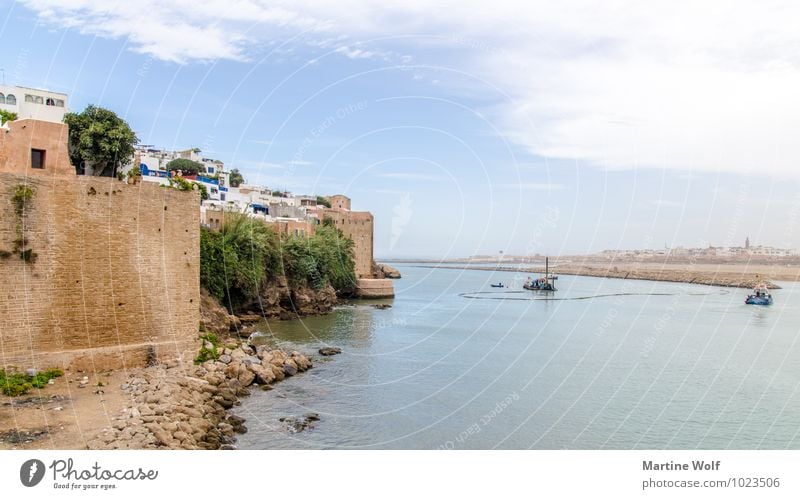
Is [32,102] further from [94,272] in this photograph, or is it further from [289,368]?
[289,368]

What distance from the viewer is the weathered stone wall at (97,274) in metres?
8.74

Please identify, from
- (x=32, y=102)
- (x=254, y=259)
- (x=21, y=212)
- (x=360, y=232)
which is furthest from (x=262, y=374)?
(x=360, y=232)

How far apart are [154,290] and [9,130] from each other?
128 inches

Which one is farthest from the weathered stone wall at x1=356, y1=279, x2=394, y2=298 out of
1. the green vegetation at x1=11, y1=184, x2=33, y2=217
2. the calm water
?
the green vegetation at x1=11, y1=184, x2=33, y2=217

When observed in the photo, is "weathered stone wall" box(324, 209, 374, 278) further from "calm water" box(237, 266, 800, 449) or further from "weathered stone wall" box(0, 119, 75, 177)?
"weathered stone wall" box(0, 119, 75, 177)

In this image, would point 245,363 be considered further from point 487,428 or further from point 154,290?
point 487,428

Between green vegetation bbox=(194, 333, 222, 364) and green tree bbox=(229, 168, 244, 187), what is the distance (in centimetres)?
2953

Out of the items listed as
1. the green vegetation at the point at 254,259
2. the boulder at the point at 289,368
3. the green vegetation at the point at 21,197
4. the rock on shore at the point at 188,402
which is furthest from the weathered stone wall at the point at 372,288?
the green vegetation at the point at 21,197

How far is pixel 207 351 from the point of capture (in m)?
11.5

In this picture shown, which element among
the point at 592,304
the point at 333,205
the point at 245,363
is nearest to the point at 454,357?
the point at 245,363

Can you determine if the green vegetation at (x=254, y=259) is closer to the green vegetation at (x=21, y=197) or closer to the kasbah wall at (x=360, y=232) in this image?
the kasbah wall at (x=360, y=232)

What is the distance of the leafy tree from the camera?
3125 cm

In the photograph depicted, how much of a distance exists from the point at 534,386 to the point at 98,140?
11952 mm
